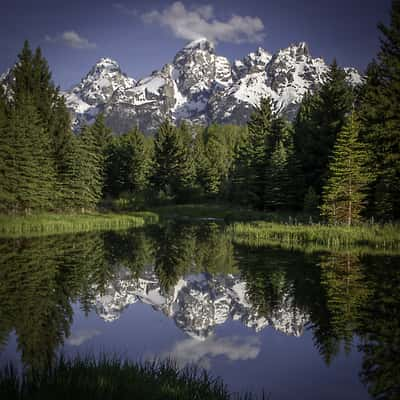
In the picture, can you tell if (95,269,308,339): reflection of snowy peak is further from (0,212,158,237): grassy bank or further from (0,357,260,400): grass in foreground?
(0,212,158,237): grassy bank

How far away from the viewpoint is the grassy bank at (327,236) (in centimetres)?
2439

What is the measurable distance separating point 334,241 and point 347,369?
17.2m

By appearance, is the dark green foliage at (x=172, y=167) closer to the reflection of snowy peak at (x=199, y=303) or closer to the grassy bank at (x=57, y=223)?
the grassy bank at (x=57, y=223)

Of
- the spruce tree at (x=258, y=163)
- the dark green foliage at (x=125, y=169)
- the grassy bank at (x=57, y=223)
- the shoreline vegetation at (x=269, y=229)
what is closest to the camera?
the shoreline vegetation at (x=269, y=229)

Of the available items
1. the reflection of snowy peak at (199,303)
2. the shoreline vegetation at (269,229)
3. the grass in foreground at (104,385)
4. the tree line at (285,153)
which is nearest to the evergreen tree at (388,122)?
the tree line at (285,153)

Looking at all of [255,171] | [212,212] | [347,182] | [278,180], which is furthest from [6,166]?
[212,212]

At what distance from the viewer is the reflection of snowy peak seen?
12.2 m

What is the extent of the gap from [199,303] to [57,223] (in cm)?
2335

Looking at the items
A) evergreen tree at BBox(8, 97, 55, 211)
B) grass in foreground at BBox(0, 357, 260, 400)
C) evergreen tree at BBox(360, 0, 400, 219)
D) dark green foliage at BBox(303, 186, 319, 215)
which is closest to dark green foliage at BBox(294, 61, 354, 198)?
dark green foliage at BBox(303, 186, 319, 215)

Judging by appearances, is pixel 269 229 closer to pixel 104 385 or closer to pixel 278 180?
pixel 278 180

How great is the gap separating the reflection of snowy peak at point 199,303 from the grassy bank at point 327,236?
917 cm

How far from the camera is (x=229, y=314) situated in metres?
13.5

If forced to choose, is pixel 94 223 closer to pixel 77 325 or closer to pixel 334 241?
pixel 334 241

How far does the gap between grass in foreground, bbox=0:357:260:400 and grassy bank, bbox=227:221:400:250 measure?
64.2ft
